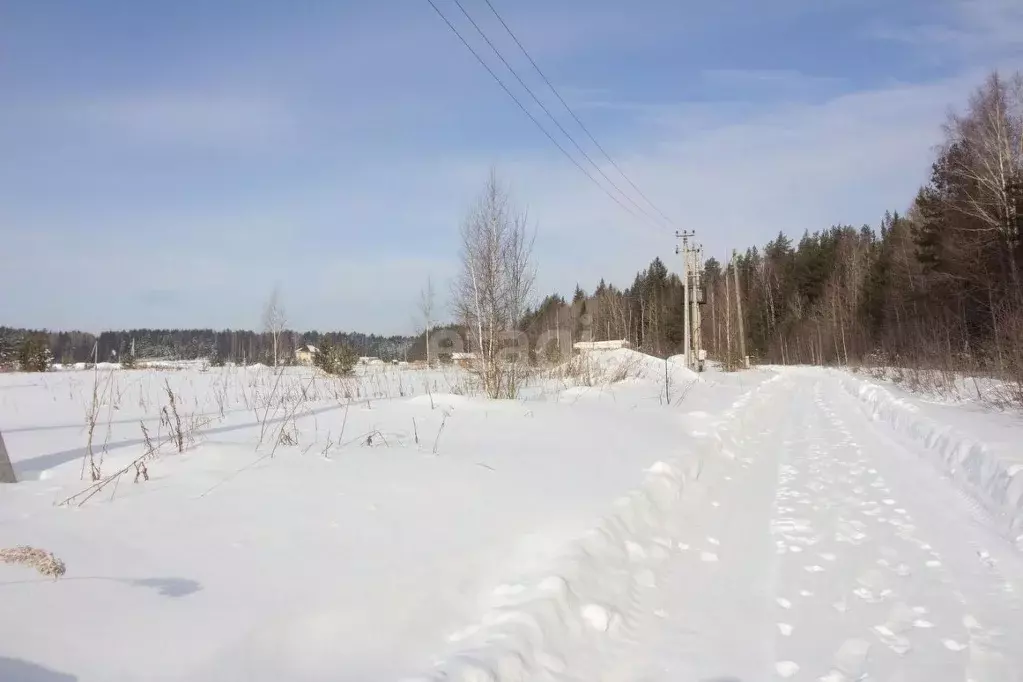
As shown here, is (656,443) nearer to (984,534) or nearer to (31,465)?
(984,534)

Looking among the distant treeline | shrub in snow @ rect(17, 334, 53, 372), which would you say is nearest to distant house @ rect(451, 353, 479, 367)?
the distant treeline

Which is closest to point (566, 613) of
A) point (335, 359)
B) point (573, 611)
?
point (573, 611)

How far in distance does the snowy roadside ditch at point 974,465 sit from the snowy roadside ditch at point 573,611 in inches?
112

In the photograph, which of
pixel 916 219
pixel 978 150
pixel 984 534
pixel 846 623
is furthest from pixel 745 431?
pixel 916 219

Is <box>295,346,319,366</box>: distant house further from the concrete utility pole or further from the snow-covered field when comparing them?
the concrete utility pole

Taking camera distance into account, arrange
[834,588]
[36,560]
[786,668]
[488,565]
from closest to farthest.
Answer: [36,560] → [786,668] → [488,565] → [834,588]

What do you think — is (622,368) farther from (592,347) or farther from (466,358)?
(466,358)

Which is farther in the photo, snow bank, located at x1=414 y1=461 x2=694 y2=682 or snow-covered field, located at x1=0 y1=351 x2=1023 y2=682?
snow bank, located at x1=414 y1=461 x2=694 y2=682

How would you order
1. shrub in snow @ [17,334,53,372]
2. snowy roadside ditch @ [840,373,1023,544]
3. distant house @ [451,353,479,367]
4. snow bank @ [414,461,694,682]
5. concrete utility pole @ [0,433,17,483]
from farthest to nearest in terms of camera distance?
shrub in snow @ [17,334,53,372] → distant house @ [451,353,479,367] → snowy roadside ditch @ [840,373,1023,544] → concrete utility pole @ [0,433,17,483] → snow bank @ [414,461,694,682]

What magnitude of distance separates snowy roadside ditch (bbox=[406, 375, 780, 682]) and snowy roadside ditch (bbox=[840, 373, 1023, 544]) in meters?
2.85

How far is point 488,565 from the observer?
3457mm

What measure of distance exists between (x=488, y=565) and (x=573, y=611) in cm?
59

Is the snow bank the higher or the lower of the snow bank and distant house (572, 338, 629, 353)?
the lower

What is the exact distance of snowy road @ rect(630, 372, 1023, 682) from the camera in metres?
2.75
